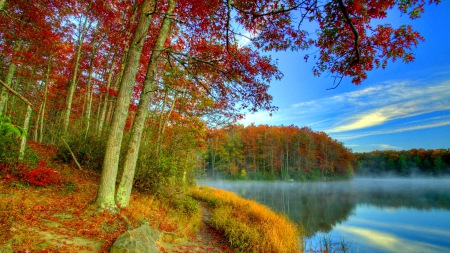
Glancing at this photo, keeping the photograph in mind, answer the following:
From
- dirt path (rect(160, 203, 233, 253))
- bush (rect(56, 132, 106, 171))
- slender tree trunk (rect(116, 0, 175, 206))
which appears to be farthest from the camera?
bush (rect(56, 132, 106, 171))

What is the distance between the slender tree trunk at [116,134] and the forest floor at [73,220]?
13.0 inches

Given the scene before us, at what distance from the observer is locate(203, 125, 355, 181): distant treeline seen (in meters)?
44.9

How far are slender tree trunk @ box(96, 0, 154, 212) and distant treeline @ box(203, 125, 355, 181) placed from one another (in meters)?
38.0

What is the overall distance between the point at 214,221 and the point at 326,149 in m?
51.7

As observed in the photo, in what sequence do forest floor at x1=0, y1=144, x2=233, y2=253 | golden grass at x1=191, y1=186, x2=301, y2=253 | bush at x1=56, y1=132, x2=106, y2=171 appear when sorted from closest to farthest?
forest floor at x1=0, y1=144, x2=233, y2=253 → golden grass at x1=191, y1=186, x2=301, y2=253 → bush at x1=56, y1=132, x2=106, y2=171

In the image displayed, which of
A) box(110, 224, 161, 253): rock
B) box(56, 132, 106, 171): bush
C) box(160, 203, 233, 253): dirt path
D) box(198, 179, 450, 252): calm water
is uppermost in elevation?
box(56, 132, 106, 171): bush

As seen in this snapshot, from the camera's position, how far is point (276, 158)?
47.3 m

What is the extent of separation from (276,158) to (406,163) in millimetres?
54771

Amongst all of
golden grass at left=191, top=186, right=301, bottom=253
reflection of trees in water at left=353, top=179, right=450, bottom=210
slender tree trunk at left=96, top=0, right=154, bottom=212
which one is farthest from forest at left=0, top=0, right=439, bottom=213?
reflection of trees in water at left=353, top=179, right=450, bottom=210

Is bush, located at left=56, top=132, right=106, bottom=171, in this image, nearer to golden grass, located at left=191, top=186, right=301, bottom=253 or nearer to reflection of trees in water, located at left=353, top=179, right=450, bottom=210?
golden grass, located at left=191, top=186, right=301, bottom=253

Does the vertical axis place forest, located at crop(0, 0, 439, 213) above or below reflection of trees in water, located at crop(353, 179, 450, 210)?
above

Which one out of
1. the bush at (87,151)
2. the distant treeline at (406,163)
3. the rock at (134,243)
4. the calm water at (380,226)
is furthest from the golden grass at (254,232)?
the distant treeline at (406,163)

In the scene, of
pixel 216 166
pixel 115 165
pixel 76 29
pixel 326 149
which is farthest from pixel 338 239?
pixel 326 149

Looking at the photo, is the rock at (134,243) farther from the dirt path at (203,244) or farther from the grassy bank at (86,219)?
the dirt path at (203,244)
